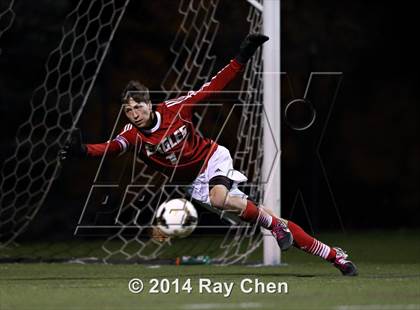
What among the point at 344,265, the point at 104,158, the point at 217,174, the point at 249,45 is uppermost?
the point at 249,45

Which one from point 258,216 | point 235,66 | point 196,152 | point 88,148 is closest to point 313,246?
point 258,216

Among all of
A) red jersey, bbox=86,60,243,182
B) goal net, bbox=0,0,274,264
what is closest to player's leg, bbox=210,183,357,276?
red jersey, bbox=86,60,243,182

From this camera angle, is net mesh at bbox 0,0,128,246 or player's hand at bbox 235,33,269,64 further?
net mesh at bbox 0,0,128,246

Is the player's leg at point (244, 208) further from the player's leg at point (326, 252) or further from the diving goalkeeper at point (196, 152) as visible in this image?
the player's leg at point (326, 252)

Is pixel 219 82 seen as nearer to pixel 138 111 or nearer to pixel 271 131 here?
pixel 138 111

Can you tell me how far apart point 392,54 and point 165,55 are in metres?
4.07

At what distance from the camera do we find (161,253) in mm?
11125

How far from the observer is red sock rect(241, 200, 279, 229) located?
304 inches

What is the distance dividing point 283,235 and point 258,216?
243 millimetres

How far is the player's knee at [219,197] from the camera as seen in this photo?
775cm

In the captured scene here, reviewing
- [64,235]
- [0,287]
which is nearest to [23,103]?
[64,235]

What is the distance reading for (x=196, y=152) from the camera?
805 centimetres

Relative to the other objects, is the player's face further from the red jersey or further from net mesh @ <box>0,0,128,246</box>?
net mesh @ <box>0,0,128,246</box>

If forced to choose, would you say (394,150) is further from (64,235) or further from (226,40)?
(64,235)
